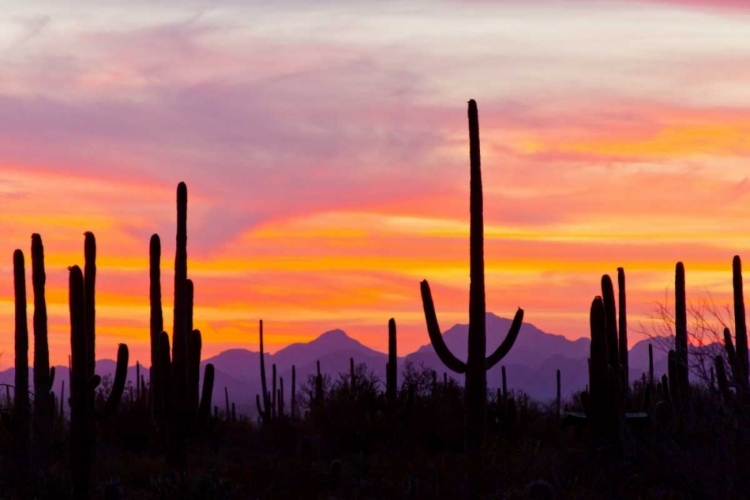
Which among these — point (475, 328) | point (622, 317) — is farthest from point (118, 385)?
point (622, 317)

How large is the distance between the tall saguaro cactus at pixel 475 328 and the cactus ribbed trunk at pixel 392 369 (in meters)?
7.06

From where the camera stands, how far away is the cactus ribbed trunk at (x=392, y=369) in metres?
29.6

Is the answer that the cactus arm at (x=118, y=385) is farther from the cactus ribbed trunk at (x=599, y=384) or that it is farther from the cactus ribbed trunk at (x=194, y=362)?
the cactus ribbed trunk at (x=599, y=384)

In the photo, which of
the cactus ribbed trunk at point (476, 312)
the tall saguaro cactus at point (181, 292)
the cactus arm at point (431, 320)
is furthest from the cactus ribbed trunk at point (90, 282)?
the cactus ribbed trunk at point (476, 312)

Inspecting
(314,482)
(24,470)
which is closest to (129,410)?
(24,470)

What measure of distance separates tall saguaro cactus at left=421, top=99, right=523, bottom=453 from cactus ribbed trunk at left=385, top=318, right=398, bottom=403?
7056mm

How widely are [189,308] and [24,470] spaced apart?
577cm

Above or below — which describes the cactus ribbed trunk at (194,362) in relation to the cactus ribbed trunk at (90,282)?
below

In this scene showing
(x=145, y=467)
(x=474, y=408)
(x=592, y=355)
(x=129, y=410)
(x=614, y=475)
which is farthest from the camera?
(x=129, y=410)

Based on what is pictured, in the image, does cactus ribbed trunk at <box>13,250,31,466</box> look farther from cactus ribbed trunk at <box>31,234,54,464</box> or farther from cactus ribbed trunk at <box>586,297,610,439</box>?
cactus ribbed trunk at <box>586,297,610,439</box>

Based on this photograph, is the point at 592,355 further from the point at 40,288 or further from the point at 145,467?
the point at 40,288

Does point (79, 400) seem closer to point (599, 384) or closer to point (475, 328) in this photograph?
point (475, 328)

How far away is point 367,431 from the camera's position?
2844 cm

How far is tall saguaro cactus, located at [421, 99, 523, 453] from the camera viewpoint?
832 inches
